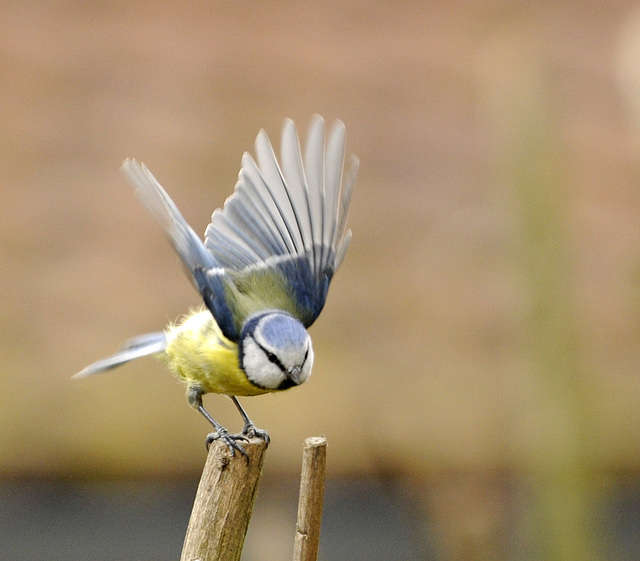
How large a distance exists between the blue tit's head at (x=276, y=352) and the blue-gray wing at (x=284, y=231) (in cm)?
9

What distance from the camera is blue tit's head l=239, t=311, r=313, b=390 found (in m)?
1.33

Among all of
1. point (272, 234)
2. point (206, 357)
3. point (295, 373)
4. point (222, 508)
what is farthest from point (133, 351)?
point (222, 508)

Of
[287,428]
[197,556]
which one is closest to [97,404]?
[287,428]

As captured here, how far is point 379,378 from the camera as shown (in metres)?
2.33

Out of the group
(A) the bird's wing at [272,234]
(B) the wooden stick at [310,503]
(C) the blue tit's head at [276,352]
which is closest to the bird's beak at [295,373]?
(C) the blue tit's head at [276,352]

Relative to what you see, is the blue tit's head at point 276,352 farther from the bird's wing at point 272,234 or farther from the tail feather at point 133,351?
the tail feather at point 133,351

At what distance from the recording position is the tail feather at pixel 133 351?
164 cm

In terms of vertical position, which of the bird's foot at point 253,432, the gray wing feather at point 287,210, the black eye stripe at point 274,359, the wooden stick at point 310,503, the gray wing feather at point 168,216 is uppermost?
the gray wing feather at point 287,210

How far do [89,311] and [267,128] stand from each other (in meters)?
0.64

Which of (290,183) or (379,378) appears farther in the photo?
Result: (379,378)

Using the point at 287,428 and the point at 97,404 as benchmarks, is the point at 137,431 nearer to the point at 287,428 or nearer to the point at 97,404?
the point at 97,404

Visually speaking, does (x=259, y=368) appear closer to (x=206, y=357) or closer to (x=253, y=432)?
(x=206, y=357)

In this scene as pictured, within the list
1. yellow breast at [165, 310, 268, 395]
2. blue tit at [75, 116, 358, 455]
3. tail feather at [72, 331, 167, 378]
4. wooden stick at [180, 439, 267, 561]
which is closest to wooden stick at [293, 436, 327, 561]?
wooden stick at [180, 439, 267, 561]

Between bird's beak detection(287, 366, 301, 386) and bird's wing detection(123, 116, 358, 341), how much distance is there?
0.55ft
